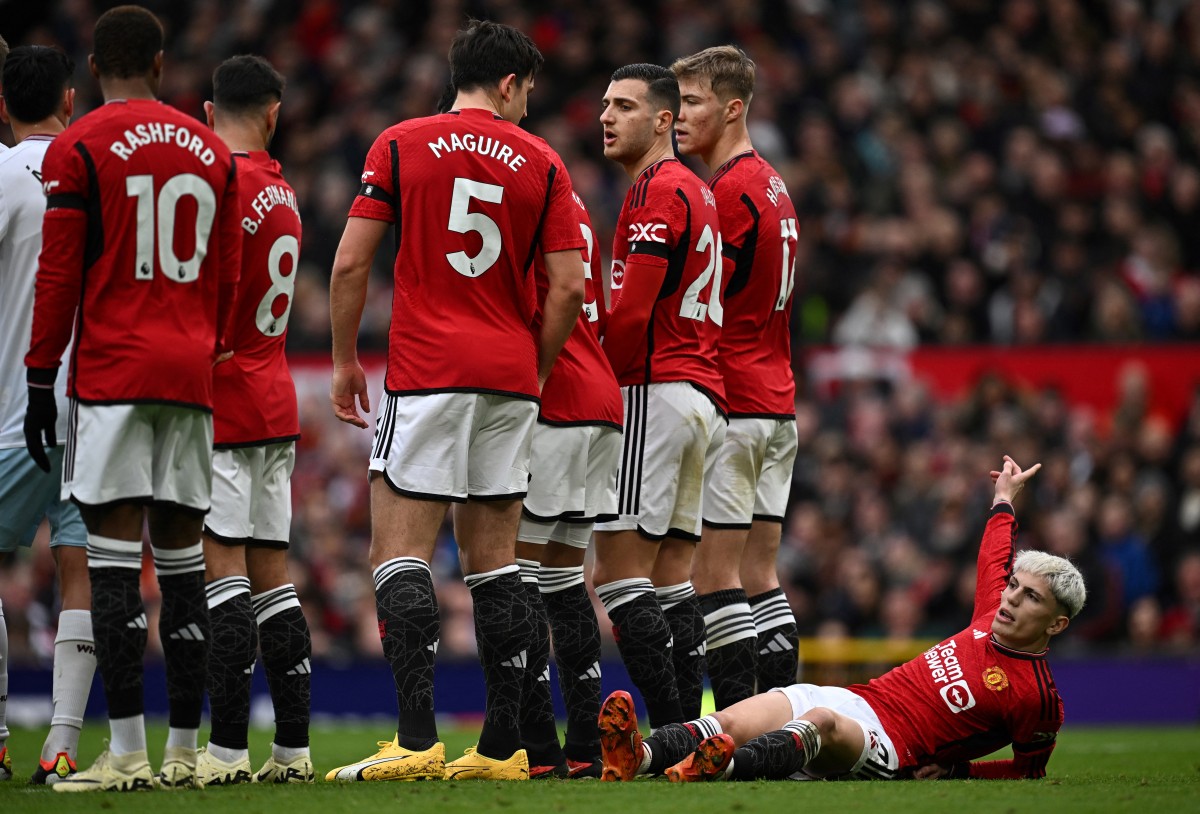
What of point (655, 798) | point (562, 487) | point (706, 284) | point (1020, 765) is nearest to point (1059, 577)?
point (1020, 765)

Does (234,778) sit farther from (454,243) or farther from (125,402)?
(454,243)

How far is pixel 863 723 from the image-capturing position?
6770 mm

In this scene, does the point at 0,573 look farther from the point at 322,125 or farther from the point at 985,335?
the point at 985,335

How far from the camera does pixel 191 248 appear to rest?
588cm

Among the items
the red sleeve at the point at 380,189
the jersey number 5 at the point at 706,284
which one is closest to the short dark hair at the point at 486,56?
the red sleeve at the point at 380,189

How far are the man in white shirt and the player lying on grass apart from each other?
7.71 ft

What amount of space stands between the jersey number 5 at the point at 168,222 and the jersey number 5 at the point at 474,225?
968mm

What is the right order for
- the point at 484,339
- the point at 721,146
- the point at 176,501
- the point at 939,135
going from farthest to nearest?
the point at 939,135, the point at 721,146, the point at 484,339, the point at 176,501

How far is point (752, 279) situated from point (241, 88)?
253cm

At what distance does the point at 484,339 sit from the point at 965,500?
8.89 meters

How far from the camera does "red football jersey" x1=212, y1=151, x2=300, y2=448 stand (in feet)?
21.5

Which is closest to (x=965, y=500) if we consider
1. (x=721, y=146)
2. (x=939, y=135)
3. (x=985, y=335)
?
(x=985, y=335)

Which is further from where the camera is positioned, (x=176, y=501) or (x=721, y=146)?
(x=721, y=146)

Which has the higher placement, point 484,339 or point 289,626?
point 484,339
